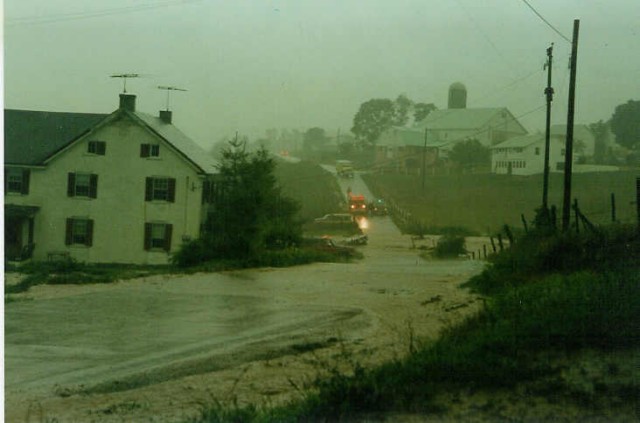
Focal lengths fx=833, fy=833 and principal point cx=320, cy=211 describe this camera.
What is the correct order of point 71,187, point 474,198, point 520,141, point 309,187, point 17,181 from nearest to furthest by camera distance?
point 17,181, point 71,187, point 309,187, point 474,198, point 520,141

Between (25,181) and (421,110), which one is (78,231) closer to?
Answer: (25,181)

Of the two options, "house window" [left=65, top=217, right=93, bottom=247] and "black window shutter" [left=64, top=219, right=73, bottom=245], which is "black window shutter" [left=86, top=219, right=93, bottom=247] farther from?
"black window shutter" [left=64, top=219, right=73, bottom=245]

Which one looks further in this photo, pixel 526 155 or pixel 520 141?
pixel 526 155

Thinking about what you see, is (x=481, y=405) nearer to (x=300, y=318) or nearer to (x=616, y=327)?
(x=616, y=327)

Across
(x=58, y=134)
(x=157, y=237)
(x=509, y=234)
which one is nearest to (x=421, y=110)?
(x=509, y=234)

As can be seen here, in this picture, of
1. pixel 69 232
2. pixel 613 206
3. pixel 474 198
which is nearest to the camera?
pixel 69 232
